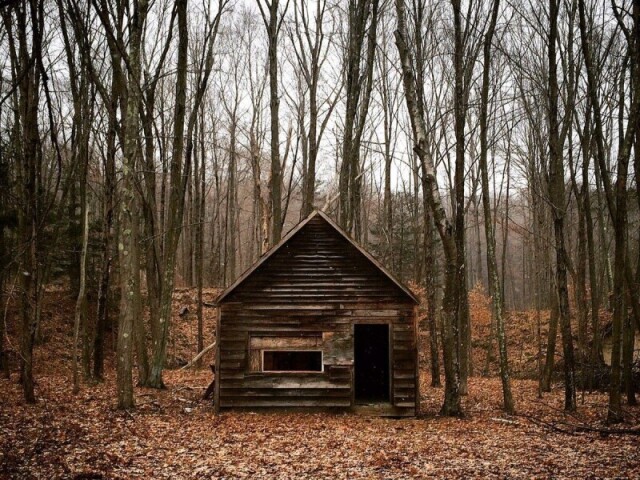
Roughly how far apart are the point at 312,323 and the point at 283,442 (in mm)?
3819

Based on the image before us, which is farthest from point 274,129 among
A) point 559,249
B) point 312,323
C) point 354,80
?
point 559,249

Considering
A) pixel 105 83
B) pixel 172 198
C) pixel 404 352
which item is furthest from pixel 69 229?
pixel 404 352

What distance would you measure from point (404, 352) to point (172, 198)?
7976mm

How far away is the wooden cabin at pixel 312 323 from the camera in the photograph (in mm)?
13172

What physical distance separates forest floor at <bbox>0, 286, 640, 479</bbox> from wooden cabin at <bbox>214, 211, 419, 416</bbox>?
Result: 54 cm

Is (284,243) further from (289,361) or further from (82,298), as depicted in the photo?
(82,298)

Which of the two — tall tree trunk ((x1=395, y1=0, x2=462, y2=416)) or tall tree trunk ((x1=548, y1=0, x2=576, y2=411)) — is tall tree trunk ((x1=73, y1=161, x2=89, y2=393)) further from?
tall tree trunk ((x1=548, y1=0, x2=576, y2=411))

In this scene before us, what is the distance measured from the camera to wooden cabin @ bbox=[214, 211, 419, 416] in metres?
13.2

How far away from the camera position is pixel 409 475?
7.77m

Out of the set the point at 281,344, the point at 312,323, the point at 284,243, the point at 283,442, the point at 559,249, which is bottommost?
the point at 283,442

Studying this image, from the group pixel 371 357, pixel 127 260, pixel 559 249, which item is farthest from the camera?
pixel 371 357

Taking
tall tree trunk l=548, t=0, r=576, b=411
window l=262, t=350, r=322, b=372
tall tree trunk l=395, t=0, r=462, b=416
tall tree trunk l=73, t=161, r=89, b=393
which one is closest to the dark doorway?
window l=262, t=350, r=322, b=372

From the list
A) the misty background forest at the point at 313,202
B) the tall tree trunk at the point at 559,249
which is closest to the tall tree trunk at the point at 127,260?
the misty background forest at the point at 313,202

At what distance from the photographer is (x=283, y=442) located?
1003 cm
